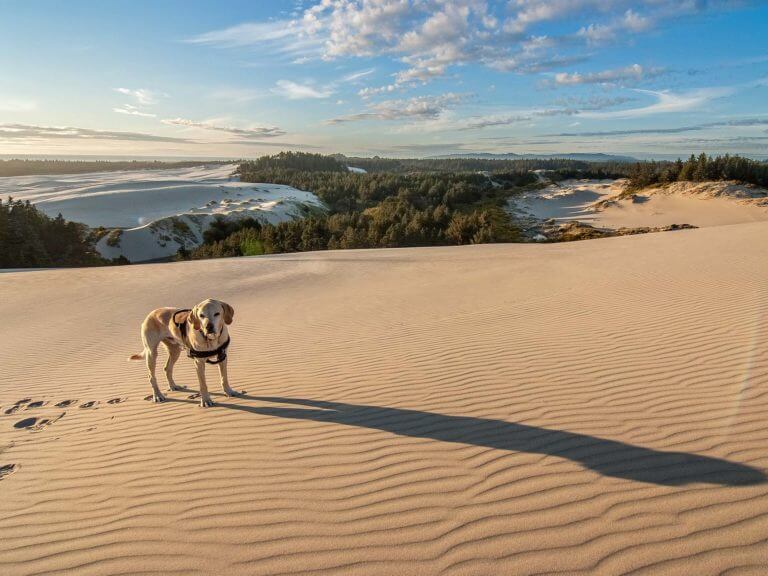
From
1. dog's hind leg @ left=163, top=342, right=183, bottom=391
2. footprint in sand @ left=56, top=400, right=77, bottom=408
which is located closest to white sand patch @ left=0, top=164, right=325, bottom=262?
footprint in sand @ left=56, top=400, right=77, bottom=408

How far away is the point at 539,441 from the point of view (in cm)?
422

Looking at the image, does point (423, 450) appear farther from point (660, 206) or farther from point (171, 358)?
point (660, 206)

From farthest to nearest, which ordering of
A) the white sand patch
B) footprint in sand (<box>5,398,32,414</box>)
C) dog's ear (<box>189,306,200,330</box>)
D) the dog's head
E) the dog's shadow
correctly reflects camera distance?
the white sand patch < footprint in sand (<box>5,398,32,414</box>) < dog's ear (<box>189,306,200,330</box>) < the dog's head < the dog's shadow

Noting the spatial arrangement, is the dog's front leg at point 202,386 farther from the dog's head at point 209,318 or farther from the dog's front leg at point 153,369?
the dog's front leg at point 153,369

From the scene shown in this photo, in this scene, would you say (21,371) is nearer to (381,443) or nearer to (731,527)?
(381,443)

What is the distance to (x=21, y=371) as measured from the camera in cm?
824

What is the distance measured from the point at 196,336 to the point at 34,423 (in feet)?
8.33

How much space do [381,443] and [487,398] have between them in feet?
5.15

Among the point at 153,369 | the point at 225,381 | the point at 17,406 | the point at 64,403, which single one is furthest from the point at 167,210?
the point at 225,381

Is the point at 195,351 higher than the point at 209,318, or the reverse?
the point at 209,318

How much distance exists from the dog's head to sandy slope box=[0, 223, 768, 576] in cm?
103

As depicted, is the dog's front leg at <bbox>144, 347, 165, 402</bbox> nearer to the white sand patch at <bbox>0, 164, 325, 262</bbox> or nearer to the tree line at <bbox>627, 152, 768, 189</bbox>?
the white sand patch at <bbox>0, 164, 325, 262</bbox>

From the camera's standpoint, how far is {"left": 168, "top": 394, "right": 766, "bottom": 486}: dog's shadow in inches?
140

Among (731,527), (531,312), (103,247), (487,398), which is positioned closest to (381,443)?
(487,398)
